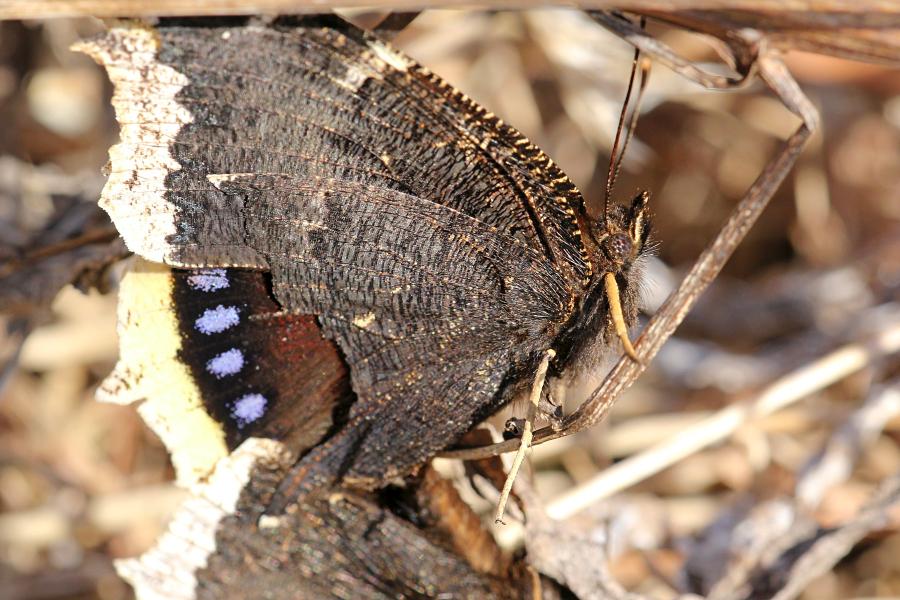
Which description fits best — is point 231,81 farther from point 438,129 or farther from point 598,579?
point 598,579

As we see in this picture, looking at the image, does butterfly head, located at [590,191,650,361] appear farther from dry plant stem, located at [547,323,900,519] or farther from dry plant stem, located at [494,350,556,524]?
dry plant stem, located at [547,323,900,519]

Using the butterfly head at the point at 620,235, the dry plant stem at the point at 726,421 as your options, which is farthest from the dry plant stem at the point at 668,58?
the dry plant stem at the point at 726,421

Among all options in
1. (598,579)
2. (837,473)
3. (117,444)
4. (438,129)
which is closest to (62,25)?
(117,444)

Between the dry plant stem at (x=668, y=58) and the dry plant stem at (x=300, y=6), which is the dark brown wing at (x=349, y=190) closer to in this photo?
the dry plant stem at (x=300, y=6)

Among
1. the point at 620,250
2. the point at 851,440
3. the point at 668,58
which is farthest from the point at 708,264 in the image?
→ the point at 851,440

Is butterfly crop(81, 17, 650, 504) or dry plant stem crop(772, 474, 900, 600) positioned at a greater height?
butterfly crop(81, 17, 650, 504)

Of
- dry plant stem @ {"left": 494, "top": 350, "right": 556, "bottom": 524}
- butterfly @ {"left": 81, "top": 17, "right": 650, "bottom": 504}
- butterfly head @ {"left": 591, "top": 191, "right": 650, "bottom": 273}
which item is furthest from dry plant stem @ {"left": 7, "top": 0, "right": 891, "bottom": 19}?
dry plant stem @ {"left": 494, "top": 350, "right": 556, "bottom": 524}

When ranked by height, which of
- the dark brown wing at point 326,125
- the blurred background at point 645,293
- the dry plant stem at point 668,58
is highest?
the dry plant stem at point 668,58

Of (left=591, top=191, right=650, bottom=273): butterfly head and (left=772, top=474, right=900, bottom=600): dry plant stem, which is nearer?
(left=591, top=191, right=650, bottom=273): butterfly head
